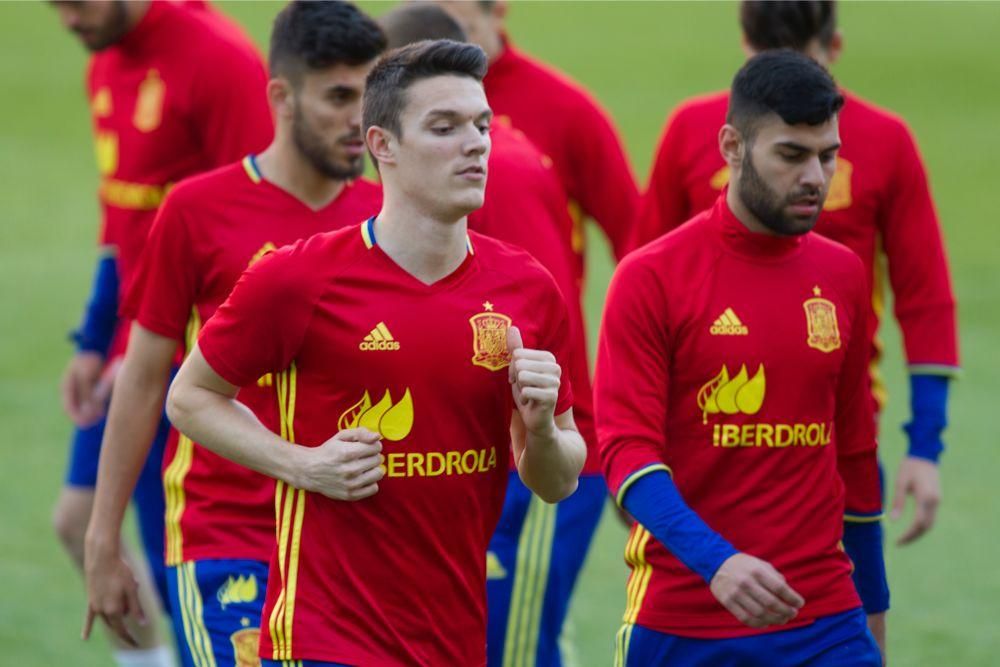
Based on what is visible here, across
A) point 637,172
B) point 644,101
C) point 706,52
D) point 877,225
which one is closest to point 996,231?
point 637,172

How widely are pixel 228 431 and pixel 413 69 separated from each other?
977 millimetres

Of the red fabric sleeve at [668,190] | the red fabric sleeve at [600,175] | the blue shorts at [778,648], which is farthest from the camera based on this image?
the red fabric sleeve at [600,175]

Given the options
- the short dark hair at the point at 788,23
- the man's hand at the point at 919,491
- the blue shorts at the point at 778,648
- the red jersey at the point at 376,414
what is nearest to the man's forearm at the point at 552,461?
the red jersey at the point at 376,414

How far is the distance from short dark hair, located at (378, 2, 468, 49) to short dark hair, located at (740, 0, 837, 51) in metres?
1.00

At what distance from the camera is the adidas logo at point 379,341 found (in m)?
4.63

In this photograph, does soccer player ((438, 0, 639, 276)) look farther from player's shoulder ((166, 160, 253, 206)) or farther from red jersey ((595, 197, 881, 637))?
red jersey ((595, 197, 881, 637))

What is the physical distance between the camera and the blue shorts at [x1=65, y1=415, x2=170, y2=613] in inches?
293

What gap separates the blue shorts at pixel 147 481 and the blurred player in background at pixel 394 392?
266 cm

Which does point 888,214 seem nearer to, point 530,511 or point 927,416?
point 927,416

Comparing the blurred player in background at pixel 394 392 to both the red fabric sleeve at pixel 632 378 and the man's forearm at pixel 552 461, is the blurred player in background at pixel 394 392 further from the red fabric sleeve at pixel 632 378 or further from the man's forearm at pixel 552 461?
the red fabric sleeve at pixel 632 378

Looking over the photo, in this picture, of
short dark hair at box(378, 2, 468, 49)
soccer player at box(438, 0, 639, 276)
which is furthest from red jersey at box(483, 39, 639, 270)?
short dark hair at box(378, 2, 468, 49)

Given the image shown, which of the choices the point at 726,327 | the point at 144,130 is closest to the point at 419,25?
the point at 144,130

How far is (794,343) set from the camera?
5305 millimetres

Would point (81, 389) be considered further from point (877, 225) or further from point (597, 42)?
point (597, 42)
